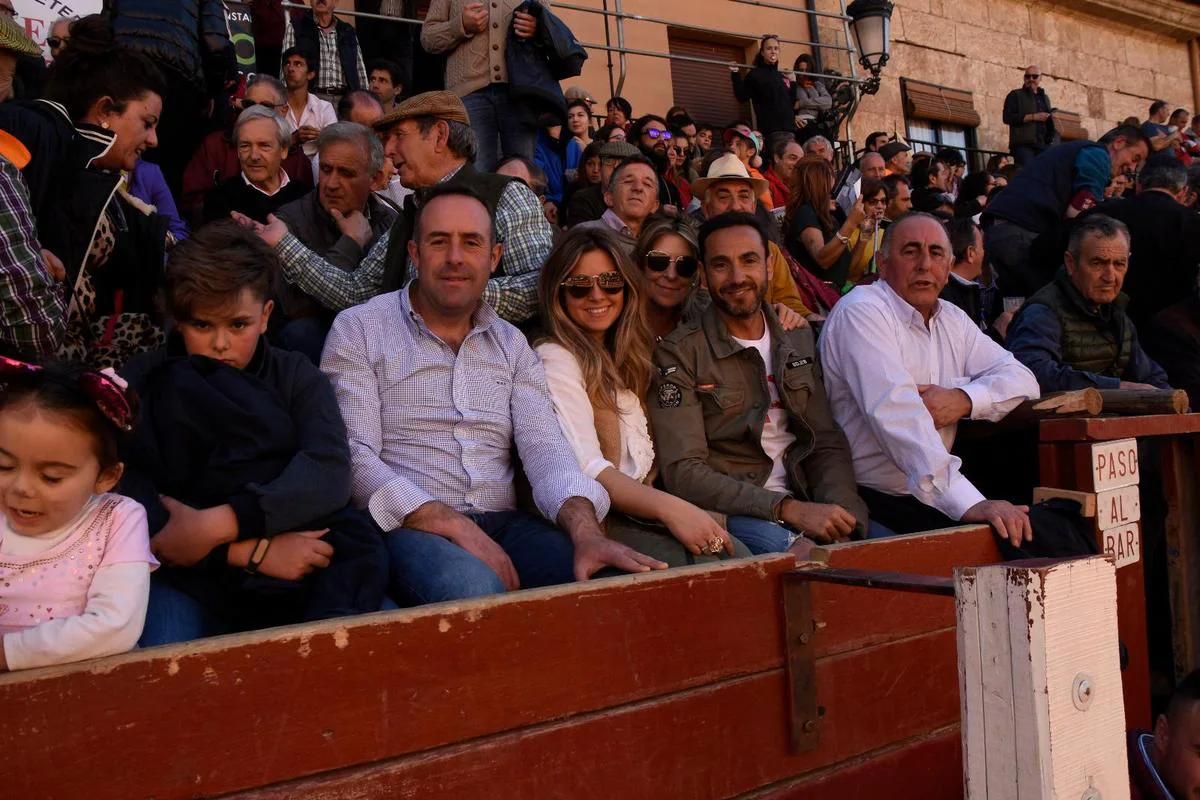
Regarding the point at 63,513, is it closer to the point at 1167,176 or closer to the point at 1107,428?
the point at 1107,428

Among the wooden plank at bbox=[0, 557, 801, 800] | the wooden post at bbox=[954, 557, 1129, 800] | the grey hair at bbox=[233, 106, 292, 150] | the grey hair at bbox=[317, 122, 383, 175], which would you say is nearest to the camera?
the wooden plank at bbox=[0, 557, 801, 800]

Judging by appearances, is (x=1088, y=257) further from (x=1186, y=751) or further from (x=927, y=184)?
(x=927, y=184)

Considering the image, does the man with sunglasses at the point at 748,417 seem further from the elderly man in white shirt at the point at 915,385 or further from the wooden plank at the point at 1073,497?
the wooden plank at the point at 1073,497

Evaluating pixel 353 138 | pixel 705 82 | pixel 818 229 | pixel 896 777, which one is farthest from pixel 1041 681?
pixel 705 82

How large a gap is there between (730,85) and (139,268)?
10554 mm

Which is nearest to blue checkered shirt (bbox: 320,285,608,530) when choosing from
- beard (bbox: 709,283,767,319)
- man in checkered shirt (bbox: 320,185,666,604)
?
man in checkered shirt (bbox: 320,185,666,604)

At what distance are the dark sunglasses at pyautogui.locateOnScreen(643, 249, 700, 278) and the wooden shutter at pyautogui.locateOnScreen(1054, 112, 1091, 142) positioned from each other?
1265cm

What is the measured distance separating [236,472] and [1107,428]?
104 inches

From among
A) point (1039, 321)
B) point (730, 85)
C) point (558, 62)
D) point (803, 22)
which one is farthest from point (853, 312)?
point (803, 22)

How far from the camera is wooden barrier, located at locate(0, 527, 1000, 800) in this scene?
5.05ft

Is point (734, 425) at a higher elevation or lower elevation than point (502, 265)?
lower

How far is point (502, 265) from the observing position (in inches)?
150

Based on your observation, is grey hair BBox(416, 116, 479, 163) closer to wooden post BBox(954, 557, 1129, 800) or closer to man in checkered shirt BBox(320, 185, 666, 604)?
man in checkered shirt BBox(320, 185, 666, 604)

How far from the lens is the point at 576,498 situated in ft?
9.33
